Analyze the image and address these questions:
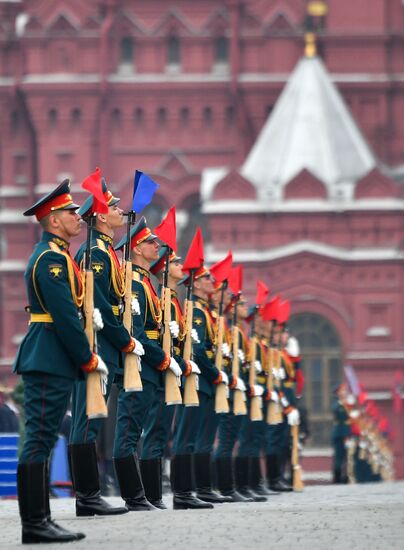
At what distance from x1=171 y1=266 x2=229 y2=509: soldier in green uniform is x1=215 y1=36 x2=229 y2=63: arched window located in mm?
29133

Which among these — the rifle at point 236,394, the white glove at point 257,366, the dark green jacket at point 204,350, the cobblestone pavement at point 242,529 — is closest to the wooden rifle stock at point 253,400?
the white glove at point 257,366

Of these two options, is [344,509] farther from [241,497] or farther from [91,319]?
[241,497]

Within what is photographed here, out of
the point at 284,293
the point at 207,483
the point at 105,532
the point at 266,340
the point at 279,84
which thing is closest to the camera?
the point at 105,532

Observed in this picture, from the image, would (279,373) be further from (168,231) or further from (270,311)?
(168,231)

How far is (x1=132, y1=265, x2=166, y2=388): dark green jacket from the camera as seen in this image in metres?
10.8

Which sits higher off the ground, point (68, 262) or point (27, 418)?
point (68, 262)

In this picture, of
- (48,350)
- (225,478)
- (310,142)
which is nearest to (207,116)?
(310,142)

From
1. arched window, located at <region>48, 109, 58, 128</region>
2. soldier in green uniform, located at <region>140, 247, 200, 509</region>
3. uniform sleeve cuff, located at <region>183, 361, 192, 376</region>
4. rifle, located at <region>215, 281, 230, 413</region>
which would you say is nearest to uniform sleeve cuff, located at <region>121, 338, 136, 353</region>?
soldier in green uniform, located at <region>140, 247, 200, 509</region>

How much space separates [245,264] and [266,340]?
20208 mm

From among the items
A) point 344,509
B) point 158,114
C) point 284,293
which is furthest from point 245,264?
point 344,509

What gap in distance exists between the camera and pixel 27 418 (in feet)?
28.5

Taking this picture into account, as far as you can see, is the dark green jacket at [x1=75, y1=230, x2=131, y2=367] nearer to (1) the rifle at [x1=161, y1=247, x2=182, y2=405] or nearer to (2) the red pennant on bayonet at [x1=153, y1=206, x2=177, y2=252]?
(1) the rifle at [x1=161, y1=247, x2=182, y2=405]

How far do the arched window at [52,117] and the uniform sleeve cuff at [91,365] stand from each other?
3199cm

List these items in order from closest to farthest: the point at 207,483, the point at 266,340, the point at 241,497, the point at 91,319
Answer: the point at 91,319, the point at 207,483, the point at 241,497, the point at 266,340
